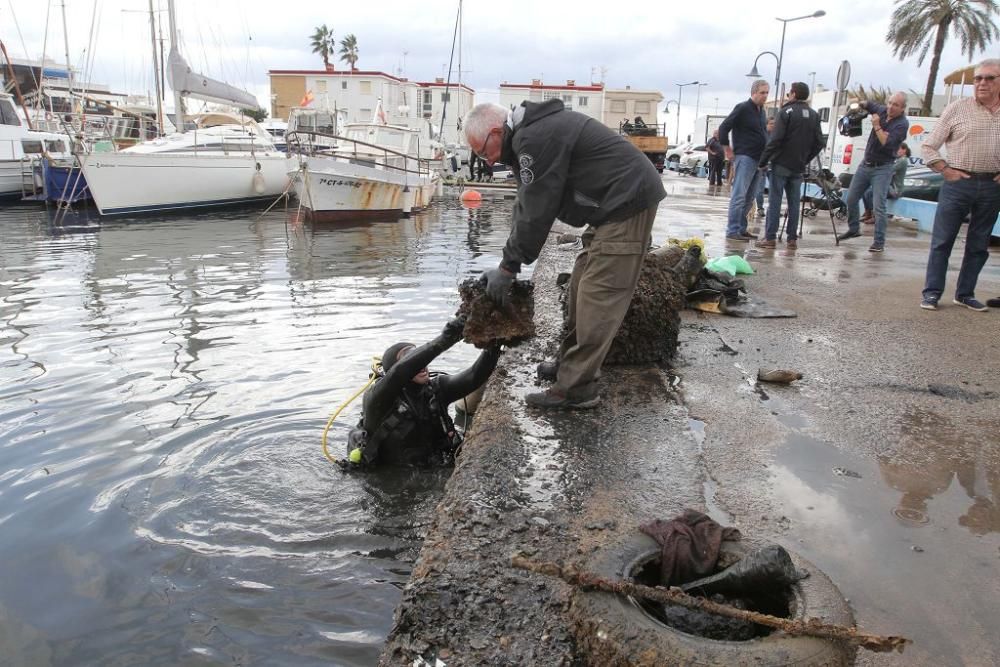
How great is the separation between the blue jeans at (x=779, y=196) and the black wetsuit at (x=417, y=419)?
19.4ft

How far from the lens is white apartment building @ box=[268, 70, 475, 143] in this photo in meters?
47.7

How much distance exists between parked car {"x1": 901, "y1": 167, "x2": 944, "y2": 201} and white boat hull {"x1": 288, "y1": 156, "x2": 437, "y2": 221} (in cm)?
1275

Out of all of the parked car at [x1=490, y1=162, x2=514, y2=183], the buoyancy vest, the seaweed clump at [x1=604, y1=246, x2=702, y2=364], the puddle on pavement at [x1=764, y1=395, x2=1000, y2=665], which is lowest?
the buoyancy vest

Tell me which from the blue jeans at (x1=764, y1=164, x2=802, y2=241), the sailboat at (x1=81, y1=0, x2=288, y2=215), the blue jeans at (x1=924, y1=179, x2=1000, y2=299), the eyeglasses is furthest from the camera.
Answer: the sailboat at (x1=81, y1=0, x2=288, y2=215)

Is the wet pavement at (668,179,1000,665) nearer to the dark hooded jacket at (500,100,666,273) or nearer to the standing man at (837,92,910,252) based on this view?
the dark hooded jacket at (500,100,666,273)

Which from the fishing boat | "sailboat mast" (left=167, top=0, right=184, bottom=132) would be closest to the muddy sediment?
the fishing boat

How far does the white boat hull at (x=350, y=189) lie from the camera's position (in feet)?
61.1

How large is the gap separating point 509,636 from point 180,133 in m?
24.3

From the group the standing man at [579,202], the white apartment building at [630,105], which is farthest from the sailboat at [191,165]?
the white apartment building at [630,105]

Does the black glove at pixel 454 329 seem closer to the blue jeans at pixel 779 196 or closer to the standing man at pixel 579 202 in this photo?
the standing man at pixel 579 202

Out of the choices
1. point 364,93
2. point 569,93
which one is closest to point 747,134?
point 364,93

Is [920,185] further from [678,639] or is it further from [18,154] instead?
[18,154]

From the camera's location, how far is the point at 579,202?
11.7ft

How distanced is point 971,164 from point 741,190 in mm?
3837
